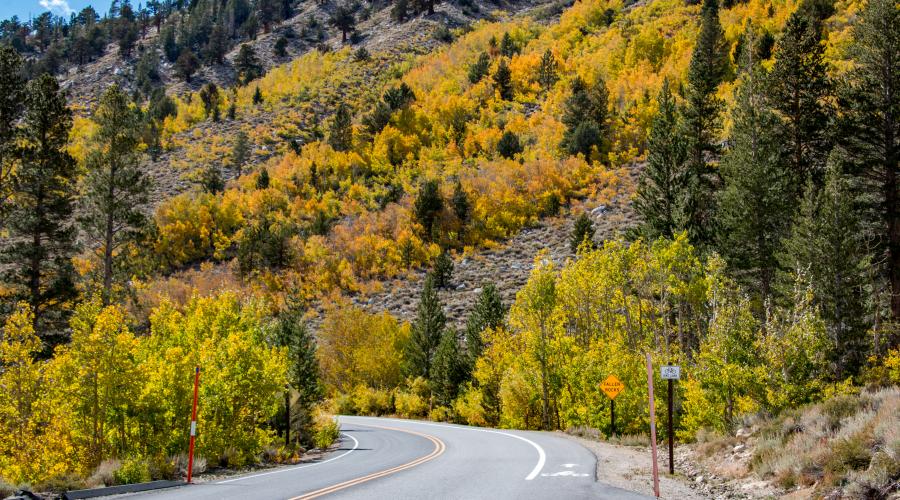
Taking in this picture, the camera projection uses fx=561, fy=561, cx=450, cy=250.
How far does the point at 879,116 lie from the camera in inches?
1039

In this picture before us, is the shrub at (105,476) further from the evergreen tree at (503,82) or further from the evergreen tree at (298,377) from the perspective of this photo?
the evergreen tree at (503,82)

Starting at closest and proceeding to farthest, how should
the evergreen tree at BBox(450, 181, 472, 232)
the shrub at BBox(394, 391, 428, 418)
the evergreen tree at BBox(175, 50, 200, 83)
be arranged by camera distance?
the shrub at BBox(394, 391, 428, 418), the evergreen tree at BBox(450, 181, 472, 232), the evergreen tree at BBox(175, 50, 200, 83)

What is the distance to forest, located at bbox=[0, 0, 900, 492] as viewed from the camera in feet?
53.7

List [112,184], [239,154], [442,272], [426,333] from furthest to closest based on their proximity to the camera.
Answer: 1. [239,154]
2. [442,272]
3. [426,333]
4. [112,184]

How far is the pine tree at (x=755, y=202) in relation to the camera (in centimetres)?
2839

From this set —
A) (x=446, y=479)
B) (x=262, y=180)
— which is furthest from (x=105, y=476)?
(x=262, y=180)

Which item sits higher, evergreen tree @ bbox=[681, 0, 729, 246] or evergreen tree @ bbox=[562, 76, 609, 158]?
evergreen tree @ bbox=[562, 76, 609, 158]

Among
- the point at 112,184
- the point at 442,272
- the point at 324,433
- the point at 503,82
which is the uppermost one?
the point at 503,82

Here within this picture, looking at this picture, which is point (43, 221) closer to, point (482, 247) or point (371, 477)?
point (371, 477)

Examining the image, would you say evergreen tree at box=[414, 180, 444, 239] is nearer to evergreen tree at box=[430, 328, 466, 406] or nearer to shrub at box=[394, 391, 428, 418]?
evergreen tree at box=[430, 328, 466, 406]

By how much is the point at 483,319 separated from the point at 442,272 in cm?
1344

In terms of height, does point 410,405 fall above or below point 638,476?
below

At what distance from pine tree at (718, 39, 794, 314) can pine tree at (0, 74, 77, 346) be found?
1243 inches

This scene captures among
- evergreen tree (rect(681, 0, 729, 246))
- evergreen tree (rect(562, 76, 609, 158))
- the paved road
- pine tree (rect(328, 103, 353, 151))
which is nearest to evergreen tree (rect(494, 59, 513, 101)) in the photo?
evergreen tree (rect(562, 76, 609, 158))
